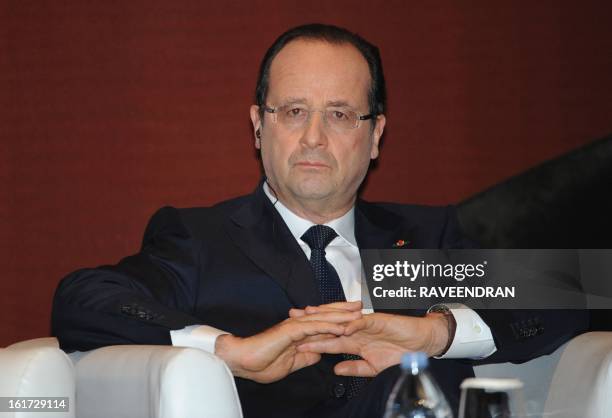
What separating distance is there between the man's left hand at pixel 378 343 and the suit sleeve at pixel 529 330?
0.19m

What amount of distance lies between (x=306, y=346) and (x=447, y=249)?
31.0 inches

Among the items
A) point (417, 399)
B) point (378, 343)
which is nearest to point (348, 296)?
point (378, 343)

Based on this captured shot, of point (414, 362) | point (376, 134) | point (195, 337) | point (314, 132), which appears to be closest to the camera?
point (414, 362)

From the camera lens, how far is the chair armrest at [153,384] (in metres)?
2.00

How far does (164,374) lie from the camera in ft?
6.59

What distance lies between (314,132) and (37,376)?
1132 mm

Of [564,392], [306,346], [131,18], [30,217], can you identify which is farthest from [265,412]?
[131,18]

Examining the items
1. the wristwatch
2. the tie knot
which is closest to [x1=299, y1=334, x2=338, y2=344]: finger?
the wristwatch

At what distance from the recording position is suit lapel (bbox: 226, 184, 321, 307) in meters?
2.68

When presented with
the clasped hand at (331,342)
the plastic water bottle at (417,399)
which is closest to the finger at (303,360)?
the clasped hand at (331,342)

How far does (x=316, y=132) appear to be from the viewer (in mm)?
2820

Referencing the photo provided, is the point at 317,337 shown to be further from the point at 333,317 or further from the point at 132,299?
the point at 132,299

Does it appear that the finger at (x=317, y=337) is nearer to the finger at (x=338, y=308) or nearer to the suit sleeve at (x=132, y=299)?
the finger at (x=338, y=308)

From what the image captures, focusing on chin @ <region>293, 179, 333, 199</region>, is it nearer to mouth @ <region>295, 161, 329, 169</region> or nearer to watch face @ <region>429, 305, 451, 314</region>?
mouth @ <region>295, 161, 329, 169</region>
